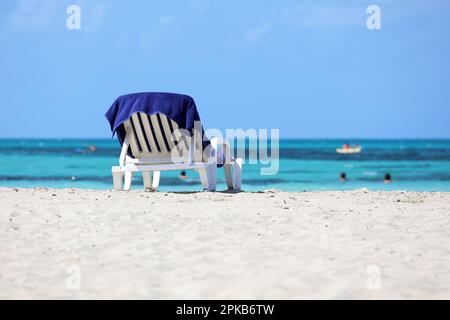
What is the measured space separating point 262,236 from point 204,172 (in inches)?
131

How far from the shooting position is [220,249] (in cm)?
503

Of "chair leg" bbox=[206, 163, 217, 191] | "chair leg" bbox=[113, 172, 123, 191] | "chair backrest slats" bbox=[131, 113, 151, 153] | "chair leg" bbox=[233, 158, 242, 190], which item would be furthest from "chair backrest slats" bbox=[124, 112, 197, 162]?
"chair leg" bbox=[233, 158, 242, 190]

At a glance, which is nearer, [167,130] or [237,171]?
[167,130]

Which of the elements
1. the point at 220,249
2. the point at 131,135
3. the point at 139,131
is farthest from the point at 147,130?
the point at 220,249

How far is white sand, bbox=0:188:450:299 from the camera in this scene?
413 centimetres

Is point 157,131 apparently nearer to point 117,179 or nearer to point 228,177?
point 117,179

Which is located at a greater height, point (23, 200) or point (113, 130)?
point (113, 130)

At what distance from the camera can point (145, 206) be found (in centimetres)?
689

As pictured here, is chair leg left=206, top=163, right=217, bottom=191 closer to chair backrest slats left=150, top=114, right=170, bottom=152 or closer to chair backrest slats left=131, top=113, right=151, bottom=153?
chair backrest slats left=150, top=114, right=170, bottom=152

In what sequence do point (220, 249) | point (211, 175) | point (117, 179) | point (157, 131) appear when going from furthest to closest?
point (211, 175) → point (117, 179) → point (157, 131) → point (220, 249)

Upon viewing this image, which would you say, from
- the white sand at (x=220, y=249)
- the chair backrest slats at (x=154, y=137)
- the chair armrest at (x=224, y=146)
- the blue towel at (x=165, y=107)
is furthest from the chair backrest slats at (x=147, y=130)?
the white sand at (x=220, y=249)

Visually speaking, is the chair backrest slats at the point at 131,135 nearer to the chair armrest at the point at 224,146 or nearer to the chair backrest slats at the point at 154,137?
the chair backrest slats at the point at 154,137
